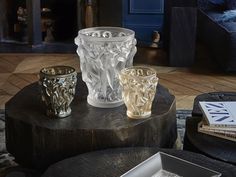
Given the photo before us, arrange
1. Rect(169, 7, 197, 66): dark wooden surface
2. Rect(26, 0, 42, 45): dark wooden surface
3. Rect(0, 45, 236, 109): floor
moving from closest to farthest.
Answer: Rect(0, 45, 236, 109): floor
Rect(169, 7, 197, 66): dark wooden surface
Rect(26, 0, 42, 45): dark wooden surface

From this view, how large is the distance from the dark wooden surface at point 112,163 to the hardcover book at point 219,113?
0.17 m

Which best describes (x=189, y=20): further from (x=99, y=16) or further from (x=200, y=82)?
(x=99, y=16)

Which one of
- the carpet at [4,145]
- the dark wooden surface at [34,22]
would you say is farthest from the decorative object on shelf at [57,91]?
the dark wooden surface at [34,22]

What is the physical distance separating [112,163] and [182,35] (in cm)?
171

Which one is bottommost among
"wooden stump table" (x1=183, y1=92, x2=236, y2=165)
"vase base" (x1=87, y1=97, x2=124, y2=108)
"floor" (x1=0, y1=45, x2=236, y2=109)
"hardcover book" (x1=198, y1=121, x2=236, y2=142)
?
"floor" (x1=0, y1=45, x2=236, y2=109)

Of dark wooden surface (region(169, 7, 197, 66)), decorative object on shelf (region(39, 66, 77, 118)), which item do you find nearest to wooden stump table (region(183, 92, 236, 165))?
decorative object on shelf (region(39, 66, 77, 118))

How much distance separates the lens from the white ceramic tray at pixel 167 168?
0.93 meters

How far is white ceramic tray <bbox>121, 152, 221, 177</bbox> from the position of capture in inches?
36.7

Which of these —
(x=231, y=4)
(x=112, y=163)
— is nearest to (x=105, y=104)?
(x=112, y=163)

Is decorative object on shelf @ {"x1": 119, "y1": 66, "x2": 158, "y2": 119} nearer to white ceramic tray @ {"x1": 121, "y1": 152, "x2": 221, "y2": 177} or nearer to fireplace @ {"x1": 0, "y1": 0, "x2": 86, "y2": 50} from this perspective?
white ceramic tray @ {"x1": 121, "y1": 152, "x2": 221, "y2": 177}

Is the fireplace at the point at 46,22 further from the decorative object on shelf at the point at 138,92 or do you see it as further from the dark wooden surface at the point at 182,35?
the decorative object on shelf at the point at 138,92

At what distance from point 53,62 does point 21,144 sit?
5.25 feet

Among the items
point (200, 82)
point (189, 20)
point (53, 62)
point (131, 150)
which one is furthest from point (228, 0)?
point (131, 150)

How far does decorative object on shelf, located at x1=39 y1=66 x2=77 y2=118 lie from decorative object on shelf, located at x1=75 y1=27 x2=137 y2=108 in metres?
0.07
